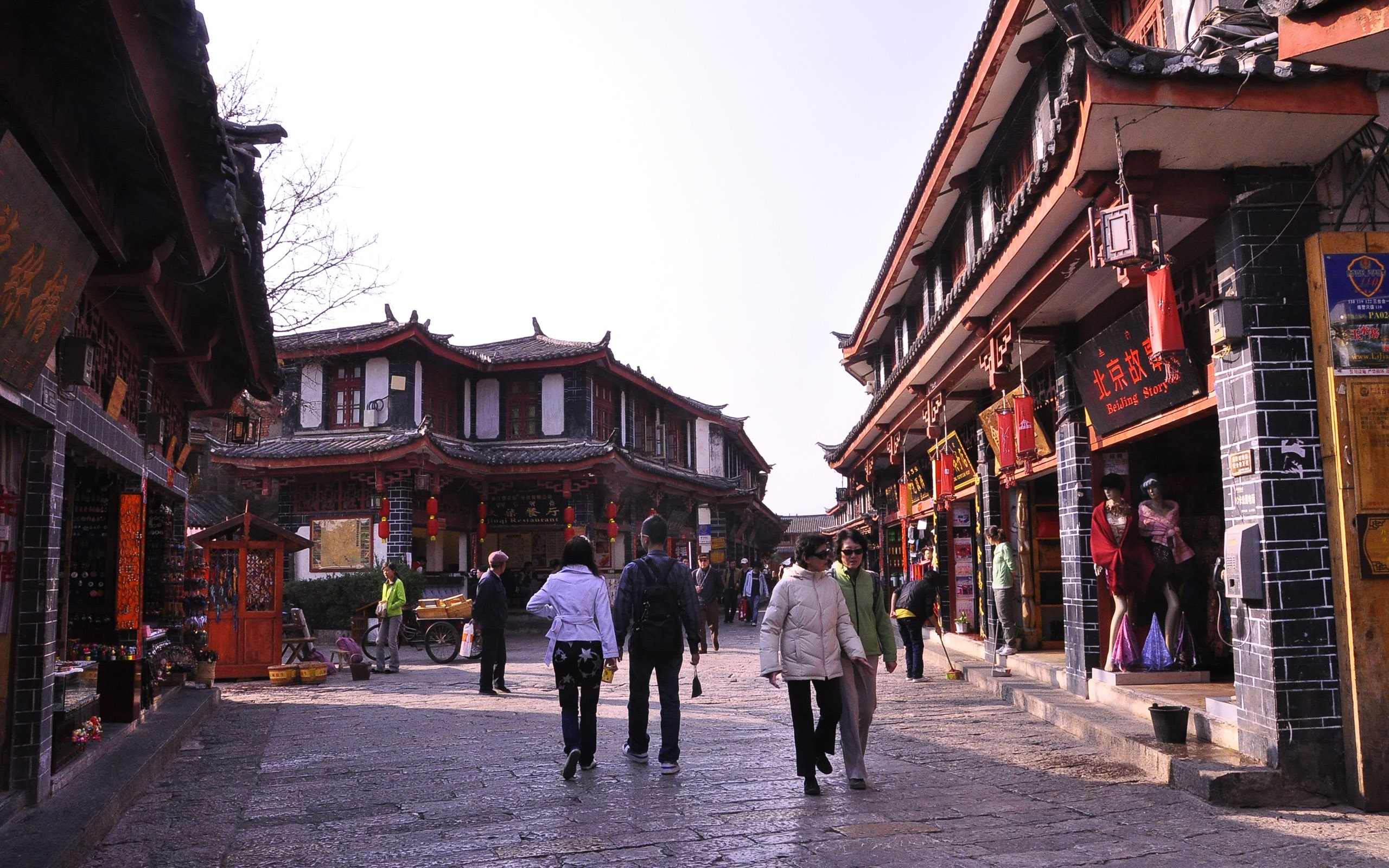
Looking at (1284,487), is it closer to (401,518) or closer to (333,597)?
(333,597)

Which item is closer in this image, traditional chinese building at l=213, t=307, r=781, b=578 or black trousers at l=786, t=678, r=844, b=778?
black trousers at l=786, t=678, r=844, b=778

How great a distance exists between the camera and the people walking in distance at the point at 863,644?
21.2 feet

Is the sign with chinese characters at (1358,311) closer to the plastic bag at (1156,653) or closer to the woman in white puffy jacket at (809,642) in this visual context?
the woman in white puffy jacket at (809,642)

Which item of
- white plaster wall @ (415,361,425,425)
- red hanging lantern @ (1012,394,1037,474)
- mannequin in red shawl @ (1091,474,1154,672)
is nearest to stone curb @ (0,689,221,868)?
mannequin in red shawl @ (1091,474,1154,672)

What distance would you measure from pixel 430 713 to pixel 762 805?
18.2 feet

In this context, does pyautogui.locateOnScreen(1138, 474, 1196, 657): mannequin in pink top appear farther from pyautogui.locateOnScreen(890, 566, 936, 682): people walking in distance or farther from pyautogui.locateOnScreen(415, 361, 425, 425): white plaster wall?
pyautogui.locateOnScreen(415, 361, 425, 425): white plaster wall

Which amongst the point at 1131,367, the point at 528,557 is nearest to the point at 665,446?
the point at 528,557

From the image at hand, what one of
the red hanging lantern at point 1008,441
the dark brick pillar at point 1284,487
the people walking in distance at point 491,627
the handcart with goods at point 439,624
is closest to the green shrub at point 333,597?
the handcart with goods at point 439,624

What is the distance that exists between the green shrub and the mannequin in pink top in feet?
52.9

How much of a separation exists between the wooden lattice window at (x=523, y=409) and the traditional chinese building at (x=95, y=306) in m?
18.9

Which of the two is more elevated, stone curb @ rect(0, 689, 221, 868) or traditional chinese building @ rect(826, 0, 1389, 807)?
traditional chinese building @ rect(826, 0, 1389, 807)

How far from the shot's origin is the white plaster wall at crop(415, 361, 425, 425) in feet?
87.0

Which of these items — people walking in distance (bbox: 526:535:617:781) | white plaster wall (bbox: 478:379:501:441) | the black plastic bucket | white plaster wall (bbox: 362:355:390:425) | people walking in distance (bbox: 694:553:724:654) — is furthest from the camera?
white plaster wall (bbox: 478:379:501:441)

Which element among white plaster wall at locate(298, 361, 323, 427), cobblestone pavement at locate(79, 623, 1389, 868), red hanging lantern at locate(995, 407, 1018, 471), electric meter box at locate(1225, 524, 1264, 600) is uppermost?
white plaster wall at locate(298, 361, 323, 427)
